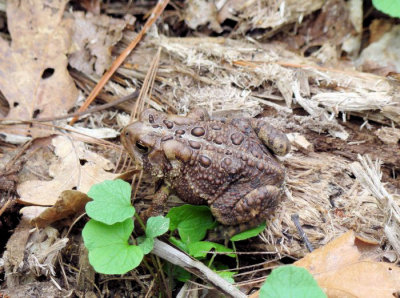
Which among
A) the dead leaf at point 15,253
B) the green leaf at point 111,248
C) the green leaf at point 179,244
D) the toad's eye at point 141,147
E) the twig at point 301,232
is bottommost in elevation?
the dead leaf at point 15,253

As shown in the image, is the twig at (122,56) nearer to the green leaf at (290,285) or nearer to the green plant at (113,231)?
the green plant at (113,231)

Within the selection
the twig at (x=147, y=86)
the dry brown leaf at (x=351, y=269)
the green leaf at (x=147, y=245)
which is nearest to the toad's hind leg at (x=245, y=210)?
the dry brown leaf at (x=351, y=269)

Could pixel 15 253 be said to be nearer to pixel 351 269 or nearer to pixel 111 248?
pixel 111 248

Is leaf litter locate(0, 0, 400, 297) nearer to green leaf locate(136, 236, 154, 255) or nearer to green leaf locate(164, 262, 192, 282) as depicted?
green leaf locate(164, 262, 192, 282)

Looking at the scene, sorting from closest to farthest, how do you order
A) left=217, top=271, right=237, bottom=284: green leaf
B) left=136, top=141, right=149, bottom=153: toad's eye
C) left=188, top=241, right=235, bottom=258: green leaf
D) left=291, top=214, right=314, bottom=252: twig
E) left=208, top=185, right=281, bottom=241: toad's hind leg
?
left=217, top=271, right=237, bottom=284: green leaf < left=188, top=241, right=235, bottom=258: green leaf < left=291, top=214, right=314, bottom=252: twig < left=208, top=185, right=281, bottom=241: toad's hind leg < left=136, top=141, right=149, bottom=153: toad's eye

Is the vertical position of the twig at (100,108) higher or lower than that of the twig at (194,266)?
higher

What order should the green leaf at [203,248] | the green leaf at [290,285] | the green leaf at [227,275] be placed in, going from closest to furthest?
the green leaf at [290,285] → the green leaf at [227,275] → the green leaf at [203,248]

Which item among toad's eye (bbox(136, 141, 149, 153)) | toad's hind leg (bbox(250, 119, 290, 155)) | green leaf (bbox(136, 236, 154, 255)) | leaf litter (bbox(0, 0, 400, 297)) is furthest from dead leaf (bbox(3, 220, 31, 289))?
toad's hind leg (bbox(250, 119, 290, 155))
